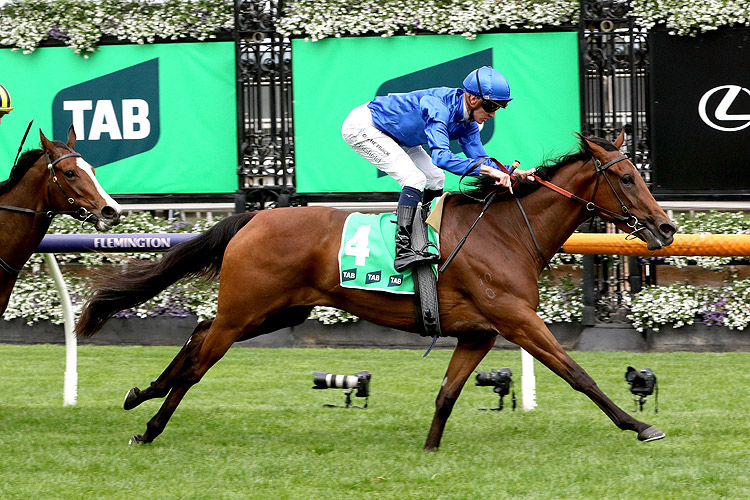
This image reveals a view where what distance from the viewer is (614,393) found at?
251 inches

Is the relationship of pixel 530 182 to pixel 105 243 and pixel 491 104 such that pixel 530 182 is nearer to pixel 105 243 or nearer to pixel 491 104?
pixel 491 104

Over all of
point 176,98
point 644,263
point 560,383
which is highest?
point 176,98

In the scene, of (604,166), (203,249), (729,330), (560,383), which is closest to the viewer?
(604,166)

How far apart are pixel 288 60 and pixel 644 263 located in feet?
12.4

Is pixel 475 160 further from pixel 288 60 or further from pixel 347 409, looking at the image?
pixel 288 60

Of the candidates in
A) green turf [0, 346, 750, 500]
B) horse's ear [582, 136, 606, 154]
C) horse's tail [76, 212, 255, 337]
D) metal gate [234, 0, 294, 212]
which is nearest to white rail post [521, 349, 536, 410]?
green turf [0, 346, 750, 500]

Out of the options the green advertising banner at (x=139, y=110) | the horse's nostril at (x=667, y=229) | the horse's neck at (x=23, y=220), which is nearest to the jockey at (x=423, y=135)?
the horse's nostril at (x=667, y=229)

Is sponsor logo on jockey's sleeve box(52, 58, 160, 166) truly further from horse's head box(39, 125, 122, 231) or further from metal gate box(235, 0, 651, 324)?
horse's head box(39, 125, 122, 231)

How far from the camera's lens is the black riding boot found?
15.5 ft

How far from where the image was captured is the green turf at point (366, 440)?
4.08 metres

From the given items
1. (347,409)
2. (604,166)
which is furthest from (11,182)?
(604,166)

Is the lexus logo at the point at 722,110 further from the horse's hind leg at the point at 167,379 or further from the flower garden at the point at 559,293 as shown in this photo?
the horse's hind leg at the point at 167,379

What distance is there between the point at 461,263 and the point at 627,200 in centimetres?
86

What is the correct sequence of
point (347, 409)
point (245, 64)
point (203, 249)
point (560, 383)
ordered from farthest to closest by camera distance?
1. point (245, 64)
2. point (560, 383)
3. point (347, 409)
4. point (203, 249)
